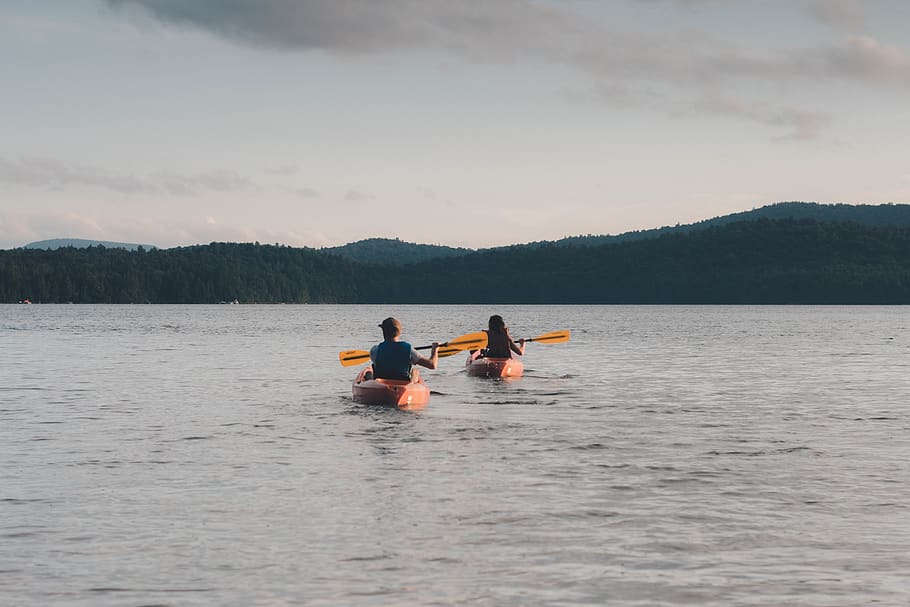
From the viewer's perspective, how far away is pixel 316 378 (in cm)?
4159

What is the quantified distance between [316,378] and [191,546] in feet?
98.1

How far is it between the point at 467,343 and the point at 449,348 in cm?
76

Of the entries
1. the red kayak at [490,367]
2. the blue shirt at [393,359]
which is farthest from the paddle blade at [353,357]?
the red kayak at [490,367]

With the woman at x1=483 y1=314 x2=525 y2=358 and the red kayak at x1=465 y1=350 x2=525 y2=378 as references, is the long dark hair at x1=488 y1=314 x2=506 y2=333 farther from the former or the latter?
the red kayak at x1=465 y1=350 x2=525 y2=378

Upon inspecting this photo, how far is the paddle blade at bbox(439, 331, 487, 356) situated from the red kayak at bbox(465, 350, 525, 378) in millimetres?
493

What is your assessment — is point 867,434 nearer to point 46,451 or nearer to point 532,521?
point 532,521

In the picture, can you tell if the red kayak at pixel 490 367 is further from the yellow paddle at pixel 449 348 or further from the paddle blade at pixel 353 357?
the paddle blade at pixel 353 357

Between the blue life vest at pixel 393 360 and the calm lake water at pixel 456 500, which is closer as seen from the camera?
the calm lake water at pixel 456 500

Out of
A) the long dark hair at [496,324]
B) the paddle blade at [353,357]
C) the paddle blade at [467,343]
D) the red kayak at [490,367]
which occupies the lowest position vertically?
the red kayak at [490,367]

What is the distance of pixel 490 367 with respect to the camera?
122 ft

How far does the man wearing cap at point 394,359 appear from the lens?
2541 cm

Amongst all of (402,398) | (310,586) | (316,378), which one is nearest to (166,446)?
(402,398)

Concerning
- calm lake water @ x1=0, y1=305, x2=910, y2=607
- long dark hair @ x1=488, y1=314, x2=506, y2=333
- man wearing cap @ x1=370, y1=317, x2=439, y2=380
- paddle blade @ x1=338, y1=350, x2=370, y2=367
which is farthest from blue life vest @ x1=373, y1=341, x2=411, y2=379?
long dark hair @ x1=488, y1=314, x2=506, y2=333

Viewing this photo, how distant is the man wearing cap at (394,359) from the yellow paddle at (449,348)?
3.96 meters
